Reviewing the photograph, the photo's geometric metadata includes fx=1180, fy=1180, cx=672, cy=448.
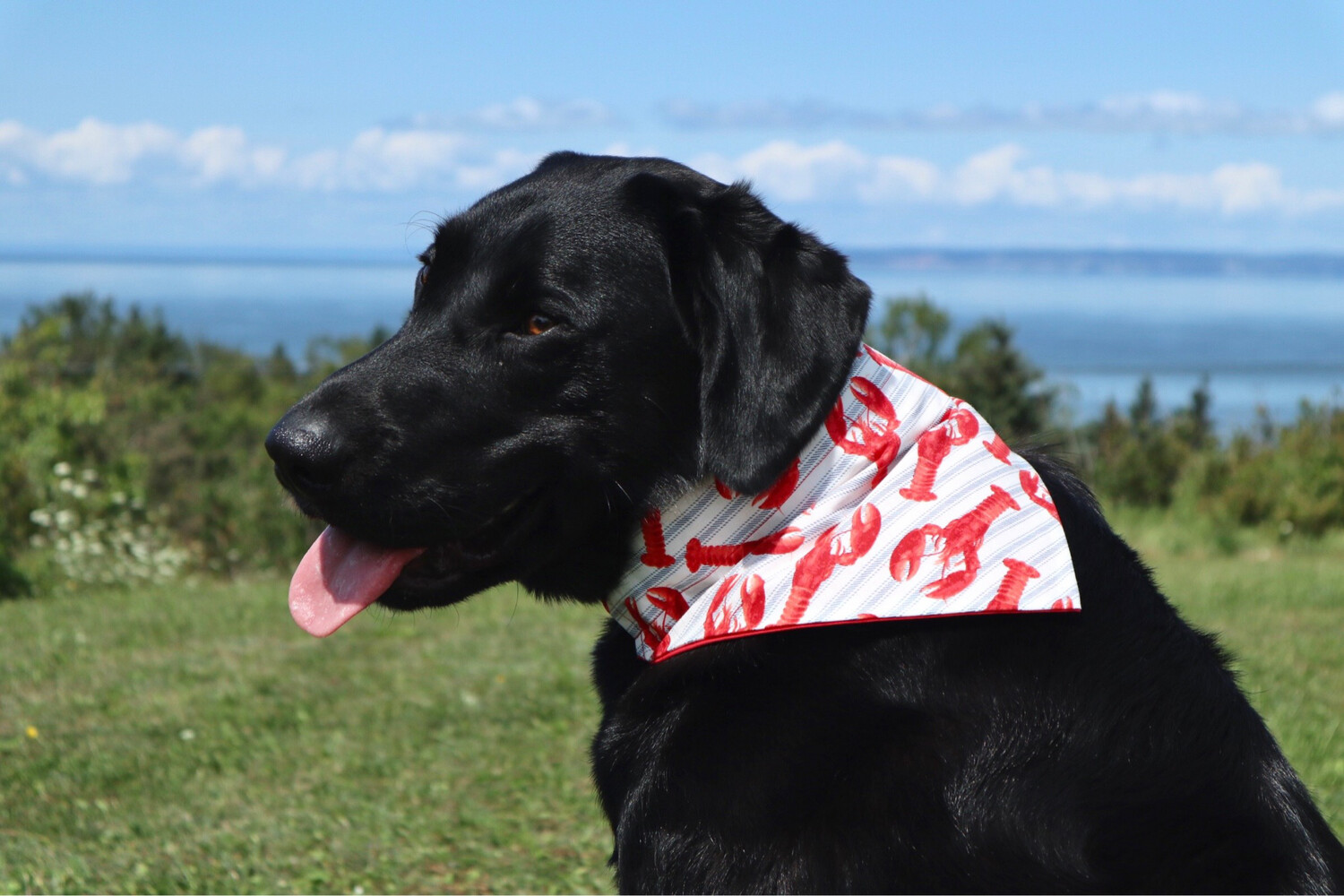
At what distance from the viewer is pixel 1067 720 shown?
6.73 feet

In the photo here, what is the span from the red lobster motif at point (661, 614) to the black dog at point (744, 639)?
0.09 meters

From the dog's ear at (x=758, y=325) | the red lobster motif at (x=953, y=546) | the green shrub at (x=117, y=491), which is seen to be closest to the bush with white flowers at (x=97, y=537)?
the green shrub at (x=117, y=491)

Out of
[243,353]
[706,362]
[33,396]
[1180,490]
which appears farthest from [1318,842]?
[243,353]

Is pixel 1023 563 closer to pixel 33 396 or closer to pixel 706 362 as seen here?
pixel 706 362

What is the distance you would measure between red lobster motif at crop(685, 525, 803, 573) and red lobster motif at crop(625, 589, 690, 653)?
0.23 feet

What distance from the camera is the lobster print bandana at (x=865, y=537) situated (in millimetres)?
2182

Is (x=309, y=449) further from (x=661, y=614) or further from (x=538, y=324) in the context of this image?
(x=661, y=614)

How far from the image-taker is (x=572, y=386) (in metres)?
2.41

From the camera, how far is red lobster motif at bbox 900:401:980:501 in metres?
2.38

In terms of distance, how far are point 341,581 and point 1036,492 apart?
1.46 meters

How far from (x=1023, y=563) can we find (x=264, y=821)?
3462mm

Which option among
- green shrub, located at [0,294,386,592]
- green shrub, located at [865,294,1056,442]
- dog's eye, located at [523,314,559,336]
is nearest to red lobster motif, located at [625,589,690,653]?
dog's eye, located at [523,314,559,336]

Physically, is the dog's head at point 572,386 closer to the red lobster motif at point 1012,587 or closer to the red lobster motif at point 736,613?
the red lobster motif at point 736,613

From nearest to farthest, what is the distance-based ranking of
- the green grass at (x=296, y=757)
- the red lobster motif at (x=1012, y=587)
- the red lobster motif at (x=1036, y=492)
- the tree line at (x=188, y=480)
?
the red lobster motif at (x=1012, y=587) < the red lobster motif at (x=1036, y=492) < the green grass at (x=296, y=757) < the tree line at (x=188, y=480)
